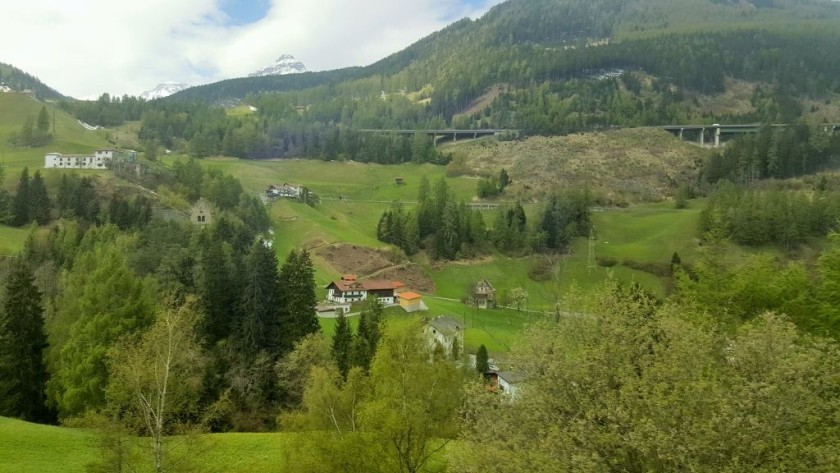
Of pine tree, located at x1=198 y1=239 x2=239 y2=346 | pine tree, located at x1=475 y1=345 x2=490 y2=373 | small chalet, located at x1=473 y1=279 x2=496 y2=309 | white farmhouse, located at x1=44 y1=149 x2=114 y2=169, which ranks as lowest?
small chalet, located at x1=473 y1=279 x2=496 y2=309

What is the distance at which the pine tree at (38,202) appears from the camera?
277 feet

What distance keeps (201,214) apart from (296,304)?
52.6 meters

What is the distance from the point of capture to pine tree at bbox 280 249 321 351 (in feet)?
148

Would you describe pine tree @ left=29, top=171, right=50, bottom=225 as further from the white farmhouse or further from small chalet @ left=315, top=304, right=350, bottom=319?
small chalet @ left=315, top=304, right=350, bottom=319

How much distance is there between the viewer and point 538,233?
362ft

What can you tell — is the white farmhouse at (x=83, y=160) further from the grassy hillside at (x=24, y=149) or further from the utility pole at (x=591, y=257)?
the utility pole at (x=591, y=257)

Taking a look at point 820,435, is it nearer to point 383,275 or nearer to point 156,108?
point 383,275

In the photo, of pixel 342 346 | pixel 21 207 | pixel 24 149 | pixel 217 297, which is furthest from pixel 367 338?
pixel 24 149

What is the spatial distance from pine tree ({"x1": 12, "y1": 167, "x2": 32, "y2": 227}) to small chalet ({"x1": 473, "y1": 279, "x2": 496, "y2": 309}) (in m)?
69.3

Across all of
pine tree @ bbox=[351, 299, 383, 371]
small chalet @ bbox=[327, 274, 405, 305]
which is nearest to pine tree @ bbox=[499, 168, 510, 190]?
small chalet @ bbox=[327, 274, 405, 305]

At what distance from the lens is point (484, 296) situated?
86.5m

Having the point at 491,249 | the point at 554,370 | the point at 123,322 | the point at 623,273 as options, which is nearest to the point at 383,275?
the point at 491,249

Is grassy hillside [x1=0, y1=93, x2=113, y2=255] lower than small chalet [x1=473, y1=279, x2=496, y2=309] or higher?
higher

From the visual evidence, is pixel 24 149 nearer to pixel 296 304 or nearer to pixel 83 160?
pixel 83 160
